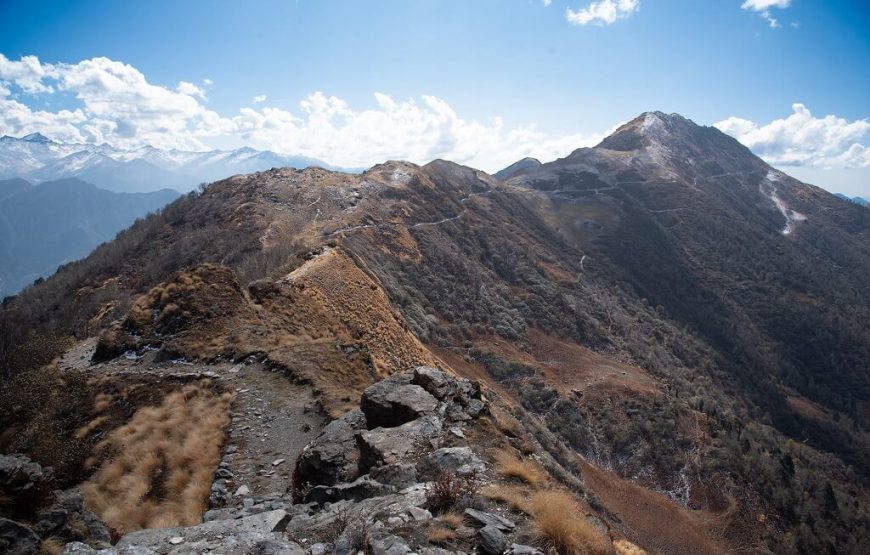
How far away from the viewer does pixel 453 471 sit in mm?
9820

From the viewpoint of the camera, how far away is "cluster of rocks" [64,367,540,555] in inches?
286

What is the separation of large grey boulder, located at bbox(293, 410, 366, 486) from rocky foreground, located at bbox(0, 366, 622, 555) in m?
0.03

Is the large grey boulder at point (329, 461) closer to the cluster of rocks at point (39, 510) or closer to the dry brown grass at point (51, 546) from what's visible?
the cluster of rocks at point (39, 510)

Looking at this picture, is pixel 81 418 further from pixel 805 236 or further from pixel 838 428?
pixel 805 236

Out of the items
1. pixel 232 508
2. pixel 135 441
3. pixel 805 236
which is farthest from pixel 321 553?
pixel 805 236

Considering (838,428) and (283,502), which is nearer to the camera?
(283,502)

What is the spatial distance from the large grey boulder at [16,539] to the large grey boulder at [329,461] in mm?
5441

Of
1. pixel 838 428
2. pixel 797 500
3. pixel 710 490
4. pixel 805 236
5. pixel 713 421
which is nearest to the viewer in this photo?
pixel 710 490

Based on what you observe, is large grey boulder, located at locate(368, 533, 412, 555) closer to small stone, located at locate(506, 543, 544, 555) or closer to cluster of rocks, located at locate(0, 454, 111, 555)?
small stone, located at locate(506, 543, 544, 555)

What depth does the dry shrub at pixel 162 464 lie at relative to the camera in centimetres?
1106

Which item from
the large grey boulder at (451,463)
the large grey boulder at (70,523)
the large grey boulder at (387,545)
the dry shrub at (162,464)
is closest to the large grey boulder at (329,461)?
the large grey boulder at (451,463)

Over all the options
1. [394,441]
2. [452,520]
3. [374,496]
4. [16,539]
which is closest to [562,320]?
[394,441]

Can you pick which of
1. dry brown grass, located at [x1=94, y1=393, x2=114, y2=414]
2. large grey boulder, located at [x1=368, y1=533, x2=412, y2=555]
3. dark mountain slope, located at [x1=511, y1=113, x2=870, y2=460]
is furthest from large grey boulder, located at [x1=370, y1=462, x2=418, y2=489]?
dark mountain slope, located at [x1=511, y1=113, x2=870, y2=460]

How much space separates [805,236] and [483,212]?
477ft
